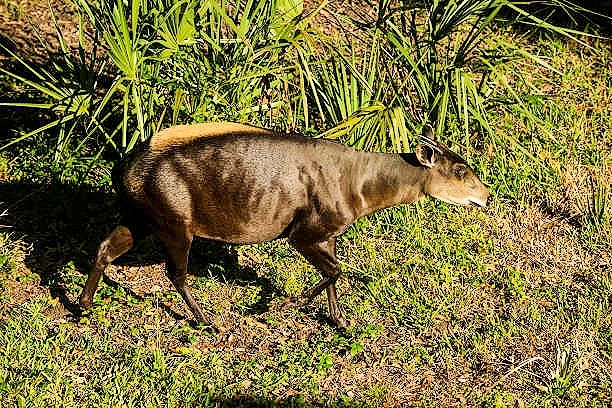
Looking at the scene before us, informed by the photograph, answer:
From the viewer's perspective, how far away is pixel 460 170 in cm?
651

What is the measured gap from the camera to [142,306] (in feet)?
21.7

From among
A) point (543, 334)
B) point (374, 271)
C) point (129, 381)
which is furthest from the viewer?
point (374, 271)

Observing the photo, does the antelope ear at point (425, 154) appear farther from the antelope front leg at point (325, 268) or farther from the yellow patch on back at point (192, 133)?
the yellow patch on back at point (192, 133)

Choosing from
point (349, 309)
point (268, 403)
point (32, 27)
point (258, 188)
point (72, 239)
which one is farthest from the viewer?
point (32, 27)

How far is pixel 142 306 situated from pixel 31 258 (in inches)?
41.1

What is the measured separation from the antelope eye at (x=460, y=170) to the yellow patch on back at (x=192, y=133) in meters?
1.36

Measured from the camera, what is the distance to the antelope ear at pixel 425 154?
629 centimetres

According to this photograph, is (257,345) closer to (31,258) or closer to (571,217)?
(31,258)

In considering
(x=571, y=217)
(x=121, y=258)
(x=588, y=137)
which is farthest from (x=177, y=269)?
(x=588, y=137)

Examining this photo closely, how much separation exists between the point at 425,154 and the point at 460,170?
1.14ft

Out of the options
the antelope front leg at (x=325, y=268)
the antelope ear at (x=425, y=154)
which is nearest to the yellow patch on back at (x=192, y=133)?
the antelope front leg at (x=325, y=268)

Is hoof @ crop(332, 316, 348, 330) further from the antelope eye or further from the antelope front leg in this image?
the antelope eye

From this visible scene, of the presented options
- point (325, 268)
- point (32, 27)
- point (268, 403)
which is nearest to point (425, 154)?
point (325, 268)

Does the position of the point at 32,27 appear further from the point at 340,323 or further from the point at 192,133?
the point at 340,323
